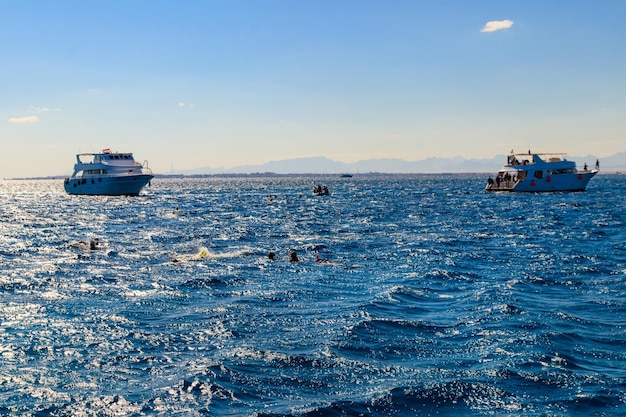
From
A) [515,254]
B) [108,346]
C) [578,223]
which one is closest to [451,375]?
[108,346]

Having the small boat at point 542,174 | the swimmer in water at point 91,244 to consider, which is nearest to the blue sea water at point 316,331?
the swimmer in water at point 91,244

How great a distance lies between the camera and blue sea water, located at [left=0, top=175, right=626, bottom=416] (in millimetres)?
12633

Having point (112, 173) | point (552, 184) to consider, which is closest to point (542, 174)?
point (552, 184)

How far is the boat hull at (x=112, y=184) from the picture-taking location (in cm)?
10769

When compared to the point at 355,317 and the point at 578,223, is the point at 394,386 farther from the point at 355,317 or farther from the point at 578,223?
the point at 578,223

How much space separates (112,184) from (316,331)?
97.8 meters

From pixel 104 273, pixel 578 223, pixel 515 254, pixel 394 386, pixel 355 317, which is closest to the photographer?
pixel 394 386

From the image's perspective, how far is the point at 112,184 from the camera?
108250 millimetres

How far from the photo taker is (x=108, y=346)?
16484mm

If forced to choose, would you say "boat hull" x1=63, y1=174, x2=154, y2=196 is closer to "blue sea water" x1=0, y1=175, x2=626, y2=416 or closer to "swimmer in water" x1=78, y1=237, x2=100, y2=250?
"swimmer in water" x1=78, y1=237, x2=100, y2=250

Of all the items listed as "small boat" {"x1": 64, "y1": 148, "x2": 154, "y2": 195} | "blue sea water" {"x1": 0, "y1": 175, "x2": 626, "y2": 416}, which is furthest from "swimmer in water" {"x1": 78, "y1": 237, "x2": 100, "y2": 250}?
"small boat" {"x1": 64, "y1": 148, "x2": 154, "y2": 195}

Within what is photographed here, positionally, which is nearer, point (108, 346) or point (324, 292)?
point (108, 346)

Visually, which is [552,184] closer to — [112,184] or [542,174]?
[542,174]

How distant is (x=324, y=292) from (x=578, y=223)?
122ft
